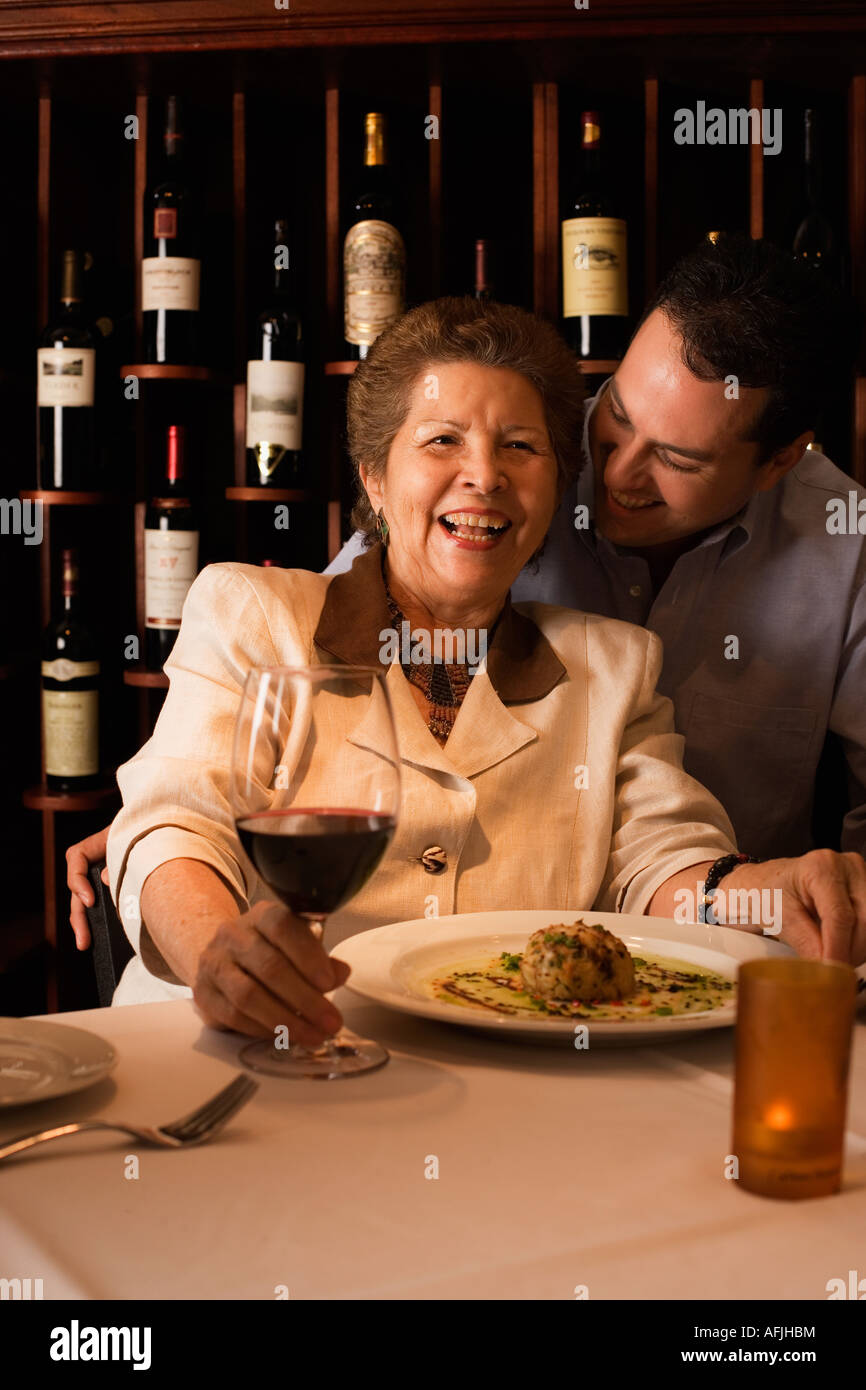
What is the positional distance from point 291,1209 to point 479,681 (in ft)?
3.20

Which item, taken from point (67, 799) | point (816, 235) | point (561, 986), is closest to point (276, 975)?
point (561, 986)

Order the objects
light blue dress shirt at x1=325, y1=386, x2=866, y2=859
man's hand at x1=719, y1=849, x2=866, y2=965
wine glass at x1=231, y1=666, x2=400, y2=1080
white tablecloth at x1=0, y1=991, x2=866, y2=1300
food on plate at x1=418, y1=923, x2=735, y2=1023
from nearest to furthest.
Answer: white tablecloth at x1=0, y1=991, x2=866, y2=1300 → wine glass at x1=231, y1=666, x2=400, y2=1080 → food on plate at x1=418, y1=923, x2=735, y2=1023 → man's hand at x1=719, y1=849, x2=866, y2=965 → light blue dress shirt at x1=325, y1=386, x2=866, y2=859

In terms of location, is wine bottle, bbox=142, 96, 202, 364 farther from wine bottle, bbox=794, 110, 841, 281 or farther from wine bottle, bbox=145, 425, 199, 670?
wine bottle, bbox=794, 110, 841, 281

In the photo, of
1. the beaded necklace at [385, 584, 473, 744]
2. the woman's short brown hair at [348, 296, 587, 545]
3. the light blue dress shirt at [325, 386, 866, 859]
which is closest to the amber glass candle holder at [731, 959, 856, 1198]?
the beaded necklace at [385, 584, 473, 744]

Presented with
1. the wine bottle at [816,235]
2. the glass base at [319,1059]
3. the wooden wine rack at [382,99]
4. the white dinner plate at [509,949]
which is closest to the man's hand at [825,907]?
the white dinner plate at [509,949]

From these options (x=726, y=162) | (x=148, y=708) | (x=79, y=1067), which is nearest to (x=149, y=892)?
(x=79, y=1067)

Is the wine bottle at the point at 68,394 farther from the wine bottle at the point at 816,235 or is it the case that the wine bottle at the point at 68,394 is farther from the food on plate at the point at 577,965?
the food on plate at the point at 577,965

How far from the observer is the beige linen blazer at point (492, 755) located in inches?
58.7

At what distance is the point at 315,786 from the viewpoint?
2.85ft

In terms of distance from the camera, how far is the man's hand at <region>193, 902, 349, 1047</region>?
910mm

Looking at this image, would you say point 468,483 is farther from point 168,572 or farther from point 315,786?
point 168,572

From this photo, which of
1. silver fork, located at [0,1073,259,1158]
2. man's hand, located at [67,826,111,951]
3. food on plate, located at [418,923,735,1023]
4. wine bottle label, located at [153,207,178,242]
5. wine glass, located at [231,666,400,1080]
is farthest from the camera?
wine bottle label, located at [153,207,178,242]

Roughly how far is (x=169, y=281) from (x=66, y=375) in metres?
0.28

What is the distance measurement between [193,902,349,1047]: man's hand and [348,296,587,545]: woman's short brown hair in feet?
3.08
